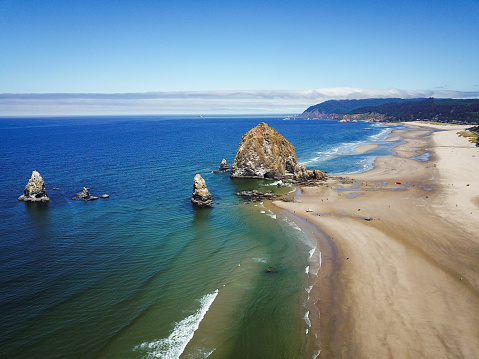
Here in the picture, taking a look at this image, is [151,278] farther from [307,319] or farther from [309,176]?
[309,176]

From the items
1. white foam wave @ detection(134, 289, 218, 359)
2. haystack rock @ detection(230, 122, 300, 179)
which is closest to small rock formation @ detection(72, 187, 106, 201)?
haystack rock @ detection(230, 122, 300, 179)

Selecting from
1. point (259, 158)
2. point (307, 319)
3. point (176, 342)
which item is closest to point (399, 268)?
point (307, 319)

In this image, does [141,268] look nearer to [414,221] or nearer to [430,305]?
[430,305]

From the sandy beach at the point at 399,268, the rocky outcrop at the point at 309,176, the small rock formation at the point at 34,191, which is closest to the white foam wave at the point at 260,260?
the sandy beach at the point at 399,268

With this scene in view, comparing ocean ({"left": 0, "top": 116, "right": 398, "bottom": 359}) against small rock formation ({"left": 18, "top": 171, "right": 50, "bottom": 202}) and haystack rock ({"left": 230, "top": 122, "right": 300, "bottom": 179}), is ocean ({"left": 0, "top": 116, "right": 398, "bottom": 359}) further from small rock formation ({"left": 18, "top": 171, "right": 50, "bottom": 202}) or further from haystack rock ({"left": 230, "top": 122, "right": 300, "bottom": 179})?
haystack rock ({"left": 230, "top": 122, "right": 300, "bottom": 179})

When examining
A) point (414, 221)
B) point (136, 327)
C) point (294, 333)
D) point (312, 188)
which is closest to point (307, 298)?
point (294, 333)
